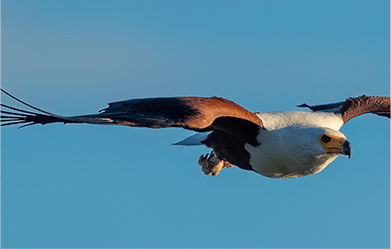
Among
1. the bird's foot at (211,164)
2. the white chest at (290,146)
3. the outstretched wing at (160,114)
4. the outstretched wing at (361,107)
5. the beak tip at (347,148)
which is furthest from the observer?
the bird's foot at (211,164)

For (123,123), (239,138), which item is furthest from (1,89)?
(239,138)

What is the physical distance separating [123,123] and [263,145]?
221cm

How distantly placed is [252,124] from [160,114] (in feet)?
4.84

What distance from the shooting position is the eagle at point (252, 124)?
5824 millimetres

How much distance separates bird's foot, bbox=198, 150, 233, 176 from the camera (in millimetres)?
8758

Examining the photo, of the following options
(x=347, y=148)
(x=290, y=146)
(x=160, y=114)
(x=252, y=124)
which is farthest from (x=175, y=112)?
(x=347, y=148)

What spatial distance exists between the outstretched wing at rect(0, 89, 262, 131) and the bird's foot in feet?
6.99

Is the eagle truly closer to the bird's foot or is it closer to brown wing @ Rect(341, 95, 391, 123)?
brown wing @ Rect(341, 95, 391, 123)

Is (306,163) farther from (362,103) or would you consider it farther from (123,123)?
(123,123)

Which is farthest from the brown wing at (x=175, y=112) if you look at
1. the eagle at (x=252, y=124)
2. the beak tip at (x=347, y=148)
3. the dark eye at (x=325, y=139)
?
the beak tip at (x=347, y=148)

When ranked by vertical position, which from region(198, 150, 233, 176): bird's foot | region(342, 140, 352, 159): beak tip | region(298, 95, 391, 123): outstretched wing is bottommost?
region(342, 140, 352, 159): beak tip

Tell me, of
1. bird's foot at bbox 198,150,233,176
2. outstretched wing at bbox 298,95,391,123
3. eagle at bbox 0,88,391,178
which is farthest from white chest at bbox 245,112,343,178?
bird's foot at bbox 198,150,233,176

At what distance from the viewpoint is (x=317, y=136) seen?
6.73 meters

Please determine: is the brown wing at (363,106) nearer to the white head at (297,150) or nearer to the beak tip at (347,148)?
the white head at (297,150)
